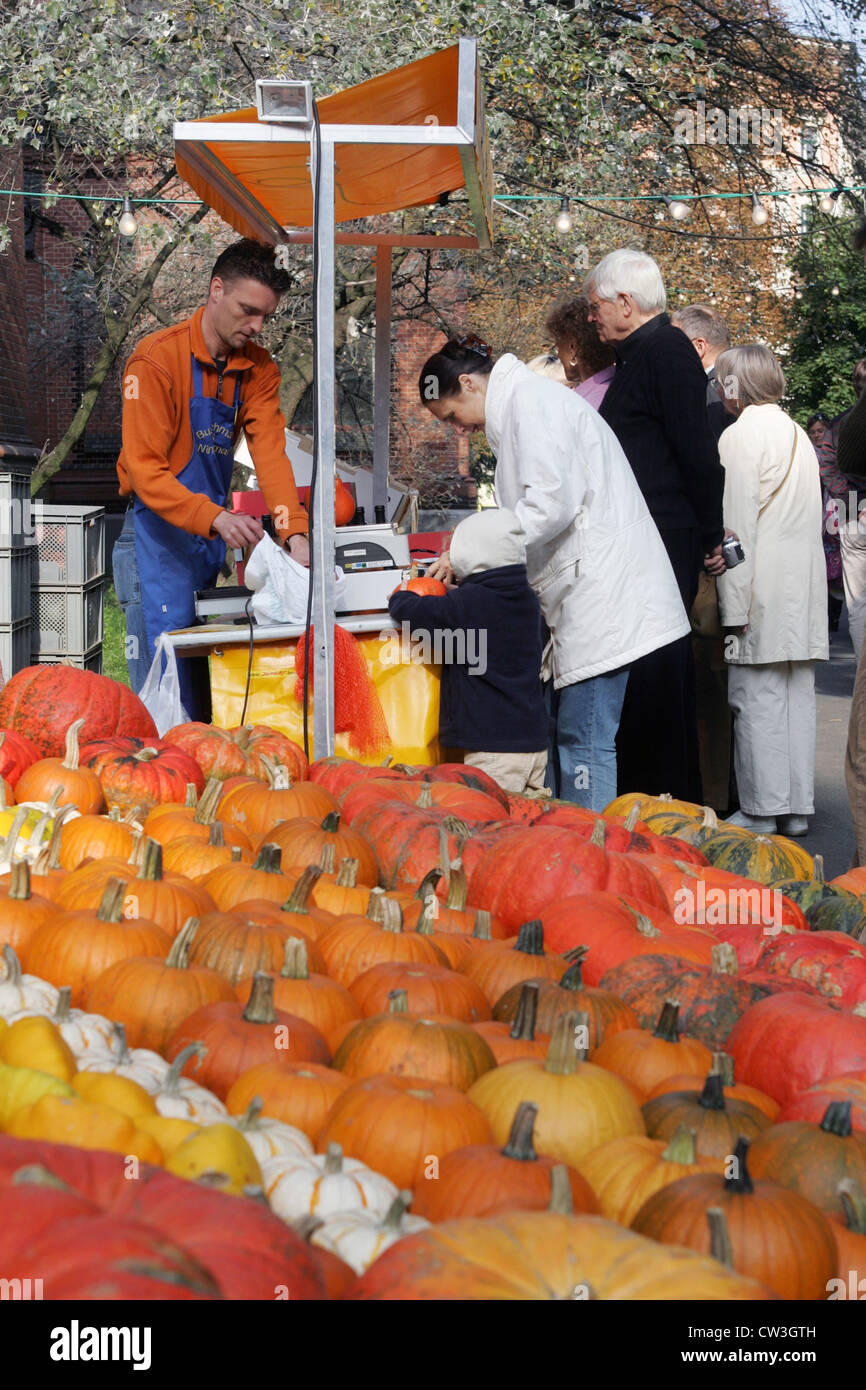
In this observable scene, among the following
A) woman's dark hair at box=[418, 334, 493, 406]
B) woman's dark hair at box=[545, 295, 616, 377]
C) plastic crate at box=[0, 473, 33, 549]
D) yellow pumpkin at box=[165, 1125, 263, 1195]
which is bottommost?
yellow pumpkin at box=[165, 1125, 263, 1195]

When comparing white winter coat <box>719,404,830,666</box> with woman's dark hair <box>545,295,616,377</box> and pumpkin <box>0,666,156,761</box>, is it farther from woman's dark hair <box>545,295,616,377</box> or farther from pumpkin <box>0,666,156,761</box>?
pumpkin <box>0,666,156,761</box>

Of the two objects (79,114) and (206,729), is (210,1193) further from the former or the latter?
(79,114)

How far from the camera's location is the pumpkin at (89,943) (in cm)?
220

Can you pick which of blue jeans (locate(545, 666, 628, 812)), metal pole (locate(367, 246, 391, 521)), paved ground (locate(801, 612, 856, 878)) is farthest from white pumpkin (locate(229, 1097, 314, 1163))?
metal pole (locate(367, 246, 391, 521))

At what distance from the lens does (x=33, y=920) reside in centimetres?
237

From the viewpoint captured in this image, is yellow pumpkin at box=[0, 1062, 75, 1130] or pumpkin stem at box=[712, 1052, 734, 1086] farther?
pumpkin stem at box=[712, 1052, 734, 1086]

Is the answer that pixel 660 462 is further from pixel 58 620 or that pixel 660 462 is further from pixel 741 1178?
pixel 58 620

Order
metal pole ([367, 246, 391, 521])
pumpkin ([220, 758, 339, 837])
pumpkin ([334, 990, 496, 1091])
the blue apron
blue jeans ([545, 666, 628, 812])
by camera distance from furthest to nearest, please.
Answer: metal pole ([367, 246, 391, 521]) < the blue apron < blue jeans ([545, 666, 628, 812]) < pumpkin ([220, 758, 339, 837]) < pumpkin ([334, 990, 496, 1091])

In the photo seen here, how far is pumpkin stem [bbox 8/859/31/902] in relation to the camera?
2.41 meters

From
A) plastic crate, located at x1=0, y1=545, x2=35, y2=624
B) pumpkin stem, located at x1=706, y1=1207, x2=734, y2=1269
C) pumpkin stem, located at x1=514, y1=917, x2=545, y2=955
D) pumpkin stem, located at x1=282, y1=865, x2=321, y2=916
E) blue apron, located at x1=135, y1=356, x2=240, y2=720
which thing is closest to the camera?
pumpkin stem, located at x1=706, y1=1207, x2=734, y2=1269

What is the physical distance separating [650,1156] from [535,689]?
321cm

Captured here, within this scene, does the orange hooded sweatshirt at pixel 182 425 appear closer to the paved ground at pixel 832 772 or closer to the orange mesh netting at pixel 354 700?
the orange mesh netting at pixel 354 700

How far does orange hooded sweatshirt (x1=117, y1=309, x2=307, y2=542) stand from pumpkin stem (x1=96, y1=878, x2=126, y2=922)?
2540 millimetres
